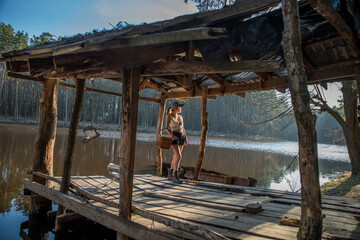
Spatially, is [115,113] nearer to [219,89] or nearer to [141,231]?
[219,89]

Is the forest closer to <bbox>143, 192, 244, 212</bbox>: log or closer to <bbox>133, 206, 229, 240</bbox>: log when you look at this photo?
<bbox>143, 192, 244, 212</bbox>: log

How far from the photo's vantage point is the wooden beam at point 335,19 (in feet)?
7.89

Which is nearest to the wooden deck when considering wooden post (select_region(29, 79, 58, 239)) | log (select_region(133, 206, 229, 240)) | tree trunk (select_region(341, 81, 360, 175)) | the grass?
log (select_region(133, 206, 229, 240))

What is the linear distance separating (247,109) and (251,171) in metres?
38.8

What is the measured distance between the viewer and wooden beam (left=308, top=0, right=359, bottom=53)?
94.7 inches

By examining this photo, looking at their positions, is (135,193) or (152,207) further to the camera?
(135,193)

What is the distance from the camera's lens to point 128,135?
124 inches

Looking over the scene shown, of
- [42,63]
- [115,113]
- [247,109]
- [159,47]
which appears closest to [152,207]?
[159,47]

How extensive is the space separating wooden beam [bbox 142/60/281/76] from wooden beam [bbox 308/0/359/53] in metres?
0.68

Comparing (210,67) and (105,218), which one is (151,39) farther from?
(105,218)

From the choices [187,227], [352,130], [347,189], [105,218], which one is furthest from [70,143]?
[352,130]

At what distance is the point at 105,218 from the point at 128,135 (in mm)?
1287

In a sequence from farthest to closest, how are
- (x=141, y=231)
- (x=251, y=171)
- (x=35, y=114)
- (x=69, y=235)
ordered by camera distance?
(x=35, y=114) < (x=251, y=171) < (x=69, y=235) < (x=141, y=231)

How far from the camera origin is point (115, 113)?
1802 inches
